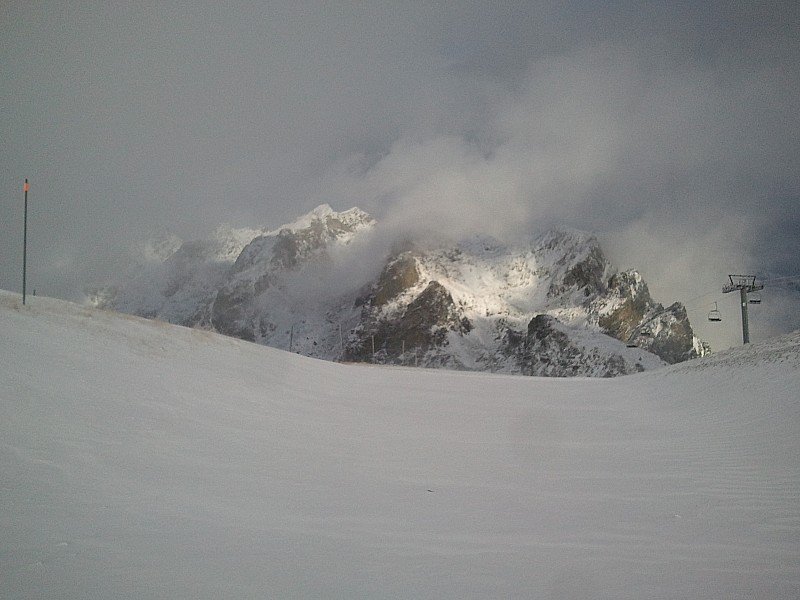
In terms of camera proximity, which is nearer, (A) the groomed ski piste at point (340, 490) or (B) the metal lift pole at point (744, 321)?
(A) the groomed ski piste at point (340, 490)

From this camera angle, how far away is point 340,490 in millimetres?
7785

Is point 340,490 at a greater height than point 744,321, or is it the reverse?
point 744,321

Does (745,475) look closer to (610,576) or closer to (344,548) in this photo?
(610,576)

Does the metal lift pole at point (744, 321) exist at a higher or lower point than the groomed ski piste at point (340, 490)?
higher

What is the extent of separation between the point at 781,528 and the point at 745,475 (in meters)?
3.32

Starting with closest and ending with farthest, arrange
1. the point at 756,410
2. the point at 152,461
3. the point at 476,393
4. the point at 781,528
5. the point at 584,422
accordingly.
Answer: the point at 781,528 → the point at 152,461 → the point at 756,410 → the point at 584,422 → the point at 476,393

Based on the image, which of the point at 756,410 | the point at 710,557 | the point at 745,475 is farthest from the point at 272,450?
the point at 756,410

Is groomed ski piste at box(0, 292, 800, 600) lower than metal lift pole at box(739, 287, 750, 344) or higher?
lower

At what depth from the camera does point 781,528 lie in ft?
21.1

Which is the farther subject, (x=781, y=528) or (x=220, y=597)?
(x=781, y=528)

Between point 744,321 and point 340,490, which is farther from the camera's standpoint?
point 744,321

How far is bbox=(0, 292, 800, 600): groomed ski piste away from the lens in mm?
4555

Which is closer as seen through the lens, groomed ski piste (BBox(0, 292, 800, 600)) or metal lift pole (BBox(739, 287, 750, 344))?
groomed ski piste (BBox(0, 292, 800, 600))

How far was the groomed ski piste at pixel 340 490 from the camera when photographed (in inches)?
179
